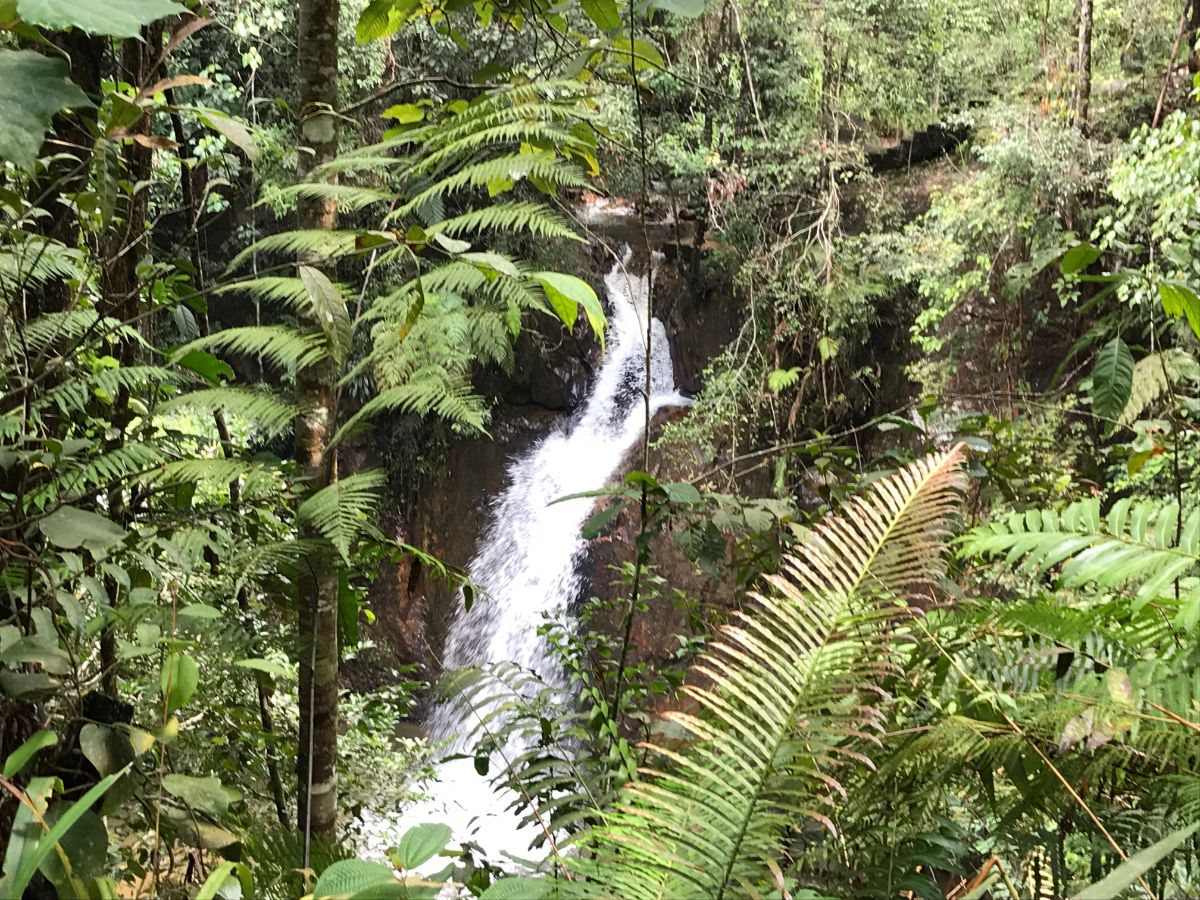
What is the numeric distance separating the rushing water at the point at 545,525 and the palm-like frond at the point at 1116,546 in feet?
17.1

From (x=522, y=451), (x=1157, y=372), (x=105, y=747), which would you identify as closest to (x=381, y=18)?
(x=105, y=747)

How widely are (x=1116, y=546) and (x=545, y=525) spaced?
22.3 feet

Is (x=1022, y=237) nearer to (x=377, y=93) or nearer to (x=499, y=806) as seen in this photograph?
(x=377, y=93)

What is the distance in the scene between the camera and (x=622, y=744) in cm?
166

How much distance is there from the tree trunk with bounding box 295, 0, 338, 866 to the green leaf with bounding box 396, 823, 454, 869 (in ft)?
2.42

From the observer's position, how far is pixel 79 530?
1.18 metres

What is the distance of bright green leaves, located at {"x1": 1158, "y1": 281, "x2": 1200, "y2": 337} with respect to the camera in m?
1.41

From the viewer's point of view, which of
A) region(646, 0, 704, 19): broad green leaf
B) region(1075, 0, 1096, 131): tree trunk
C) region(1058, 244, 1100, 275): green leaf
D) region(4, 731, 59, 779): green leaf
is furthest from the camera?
region(1075, 0, 1096, 131): tree trunk

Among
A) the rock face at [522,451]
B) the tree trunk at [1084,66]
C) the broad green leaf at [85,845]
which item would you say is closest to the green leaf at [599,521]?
the broad green leaf at [85,845]

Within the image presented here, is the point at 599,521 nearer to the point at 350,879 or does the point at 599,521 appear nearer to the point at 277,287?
the point at 277,287

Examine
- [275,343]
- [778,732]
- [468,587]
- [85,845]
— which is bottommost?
[468,587]

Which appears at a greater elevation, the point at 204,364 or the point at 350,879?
the point at 204,364

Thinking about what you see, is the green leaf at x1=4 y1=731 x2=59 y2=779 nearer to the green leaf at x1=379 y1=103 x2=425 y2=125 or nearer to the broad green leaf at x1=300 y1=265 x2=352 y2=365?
the broad green leaf at x1=300 y1=265 x2=352 y2=365

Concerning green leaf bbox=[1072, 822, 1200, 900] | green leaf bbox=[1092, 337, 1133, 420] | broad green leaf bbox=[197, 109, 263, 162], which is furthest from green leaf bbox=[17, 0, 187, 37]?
green leaf bbox=[1092, 337, 1133, 420]
